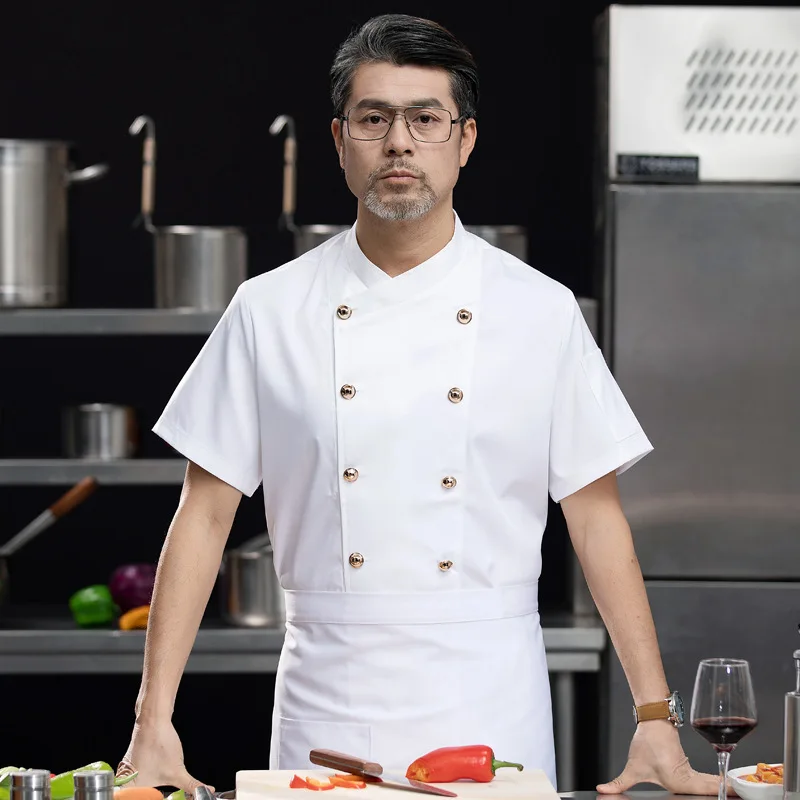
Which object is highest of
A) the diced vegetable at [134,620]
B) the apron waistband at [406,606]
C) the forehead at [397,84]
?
the forehead at [397,84]

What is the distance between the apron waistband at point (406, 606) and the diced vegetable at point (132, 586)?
1.41m

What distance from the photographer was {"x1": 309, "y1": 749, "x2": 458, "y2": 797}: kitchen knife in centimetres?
141

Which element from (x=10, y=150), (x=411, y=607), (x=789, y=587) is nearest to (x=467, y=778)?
(x=411, y=607)

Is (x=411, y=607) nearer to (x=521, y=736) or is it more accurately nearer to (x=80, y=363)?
(x=521, y=736)

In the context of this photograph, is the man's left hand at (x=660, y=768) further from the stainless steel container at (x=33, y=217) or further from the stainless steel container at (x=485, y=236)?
the stainless steel container at (x=33, y=217)

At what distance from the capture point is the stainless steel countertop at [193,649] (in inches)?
119

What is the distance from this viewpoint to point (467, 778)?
4.78ft

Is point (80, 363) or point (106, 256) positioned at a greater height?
point (106, 256)

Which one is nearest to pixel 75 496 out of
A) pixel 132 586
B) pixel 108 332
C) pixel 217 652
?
pixel 132 586

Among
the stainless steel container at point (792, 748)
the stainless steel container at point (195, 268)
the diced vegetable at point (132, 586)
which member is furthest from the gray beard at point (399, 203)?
the diced vegetable at point (132, 586)

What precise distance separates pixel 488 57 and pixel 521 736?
7.32ft

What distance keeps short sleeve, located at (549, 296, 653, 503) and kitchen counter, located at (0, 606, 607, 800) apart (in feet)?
3.92

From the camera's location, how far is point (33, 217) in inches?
124

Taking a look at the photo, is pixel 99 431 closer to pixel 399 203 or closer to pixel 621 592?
pixel 399 203
